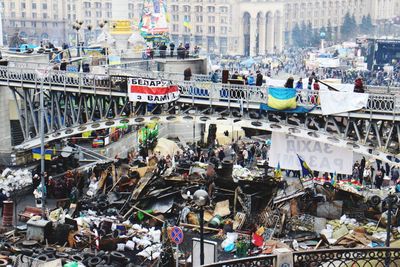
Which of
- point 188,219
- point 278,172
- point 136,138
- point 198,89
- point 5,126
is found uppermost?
point 198,89

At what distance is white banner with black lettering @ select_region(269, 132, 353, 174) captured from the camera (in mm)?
28438

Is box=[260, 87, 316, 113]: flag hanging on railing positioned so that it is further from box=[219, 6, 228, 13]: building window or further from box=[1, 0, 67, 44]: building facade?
box=[219, 6, 228, 13]: building window

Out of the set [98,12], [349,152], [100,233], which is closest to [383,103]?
[349,152]

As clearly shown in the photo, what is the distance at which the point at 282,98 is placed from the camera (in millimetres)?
27484

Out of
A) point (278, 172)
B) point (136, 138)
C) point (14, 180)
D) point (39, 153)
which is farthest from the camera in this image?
point (136, 138)

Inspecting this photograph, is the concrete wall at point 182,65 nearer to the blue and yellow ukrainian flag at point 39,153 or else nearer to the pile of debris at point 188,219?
the blue and yellow ukrainian flag at point 39,153

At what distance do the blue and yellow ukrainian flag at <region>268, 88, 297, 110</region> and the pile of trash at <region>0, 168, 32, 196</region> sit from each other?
1118 centimetres

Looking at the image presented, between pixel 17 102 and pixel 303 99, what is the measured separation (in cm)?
1361

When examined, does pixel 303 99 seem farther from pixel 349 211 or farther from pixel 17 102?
pixel 17 102

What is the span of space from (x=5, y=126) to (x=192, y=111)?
33.0ft

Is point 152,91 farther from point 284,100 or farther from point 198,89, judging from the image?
point 284,100

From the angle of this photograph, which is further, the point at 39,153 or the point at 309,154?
the point at 39,153

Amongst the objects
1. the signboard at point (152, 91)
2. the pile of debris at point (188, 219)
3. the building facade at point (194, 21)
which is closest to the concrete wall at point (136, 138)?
the signboard at point (152, 91)

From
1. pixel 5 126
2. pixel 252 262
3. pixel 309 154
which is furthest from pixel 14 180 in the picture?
pixel 252 262
